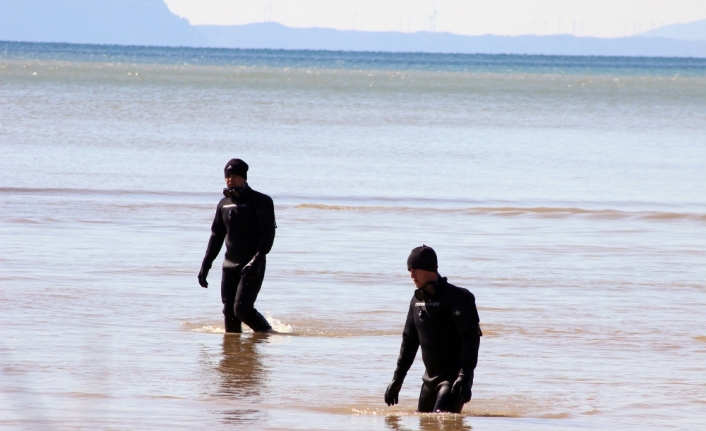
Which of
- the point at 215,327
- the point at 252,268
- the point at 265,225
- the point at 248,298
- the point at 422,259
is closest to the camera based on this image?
the point at 422,259

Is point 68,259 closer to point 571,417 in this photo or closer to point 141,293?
point 141,293

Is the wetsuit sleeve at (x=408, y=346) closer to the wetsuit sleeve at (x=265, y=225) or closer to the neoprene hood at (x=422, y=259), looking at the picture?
the neoprene hood at (x=422, y=259)

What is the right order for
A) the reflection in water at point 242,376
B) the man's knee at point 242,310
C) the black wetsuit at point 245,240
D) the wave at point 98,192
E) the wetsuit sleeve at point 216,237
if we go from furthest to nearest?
the wave at point 98,192, the wetsuit sleeve at point 216,237, the man's knee at point 242,310, the black wetsuit at point 245,240, the reflection in water at point 242,376

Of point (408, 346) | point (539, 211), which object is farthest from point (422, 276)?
point (539, 211)

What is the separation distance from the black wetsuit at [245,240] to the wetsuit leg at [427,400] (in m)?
2.93

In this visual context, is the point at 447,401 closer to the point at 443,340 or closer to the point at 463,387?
the point at 463,387

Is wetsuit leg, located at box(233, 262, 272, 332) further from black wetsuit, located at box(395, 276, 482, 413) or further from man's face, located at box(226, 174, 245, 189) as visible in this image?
black wetsuit, located at box(395, 276, 482, 413)

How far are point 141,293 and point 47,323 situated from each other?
72.8 inches

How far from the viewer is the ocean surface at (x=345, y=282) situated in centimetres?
839

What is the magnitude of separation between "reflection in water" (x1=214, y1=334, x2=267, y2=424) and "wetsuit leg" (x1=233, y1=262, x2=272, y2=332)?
21 cm

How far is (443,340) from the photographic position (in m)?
7.36

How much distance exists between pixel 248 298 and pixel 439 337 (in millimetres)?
3264

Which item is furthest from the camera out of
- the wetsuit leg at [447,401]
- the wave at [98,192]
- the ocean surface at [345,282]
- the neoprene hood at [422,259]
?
the wave at [98,192]

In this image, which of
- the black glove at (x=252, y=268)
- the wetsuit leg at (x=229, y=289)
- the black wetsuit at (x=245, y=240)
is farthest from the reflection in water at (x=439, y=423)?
the wetsuit leg at (x=229, y=289)
